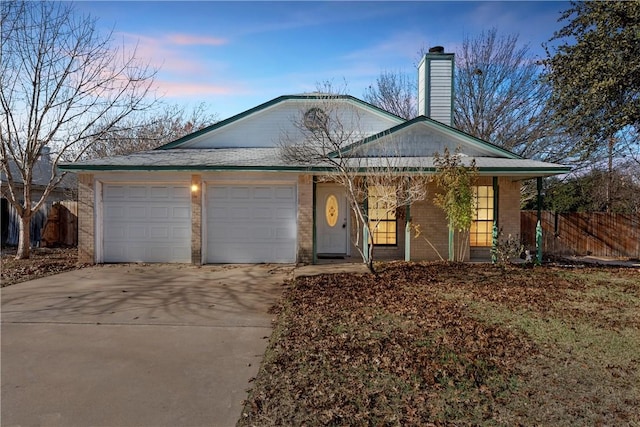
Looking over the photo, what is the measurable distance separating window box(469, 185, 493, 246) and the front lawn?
4206mm

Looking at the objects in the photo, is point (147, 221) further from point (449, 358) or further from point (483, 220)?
point (483, 220)

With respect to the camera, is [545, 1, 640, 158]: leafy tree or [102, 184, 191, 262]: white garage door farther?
[102, 184, 191, 262]: white garage door

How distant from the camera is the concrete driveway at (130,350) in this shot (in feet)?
11.5

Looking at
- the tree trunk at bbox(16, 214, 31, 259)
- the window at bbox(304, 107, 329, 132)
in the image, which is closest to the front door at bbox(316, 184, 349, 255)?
the window at bbox(304, 107, 329, 132)

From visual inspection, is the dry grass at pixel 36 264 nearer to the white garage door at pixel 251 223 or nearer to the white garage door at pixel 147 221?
the white garage door at pixel 147 221

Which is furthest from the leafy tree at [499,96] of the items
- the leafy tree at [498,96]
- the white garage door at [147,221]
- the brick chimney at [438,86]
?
the white garage door at [147,221]

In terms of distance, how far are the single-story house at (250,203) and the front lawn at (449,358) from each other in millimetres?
3678

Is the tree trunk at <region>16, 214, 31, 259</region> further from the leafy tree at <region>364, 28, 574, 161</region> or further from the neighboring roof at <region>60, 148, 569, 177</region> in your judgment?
the leafy tree at <region>364, 28, 574, 161</region>

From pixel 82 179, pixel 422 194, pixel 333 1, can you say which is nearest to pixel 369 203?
pixel 422 194

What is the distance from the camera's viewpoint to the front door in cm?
1320

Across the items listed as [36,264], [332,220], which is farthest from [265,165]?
[36,264]

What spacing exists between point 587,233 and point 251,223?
1326 centimetres

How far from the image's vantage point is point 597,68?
10031mm

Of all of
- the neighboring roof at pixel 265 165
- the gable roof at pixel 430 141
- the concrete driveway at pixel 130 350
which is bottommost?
the concrete driveway at pixel 130 350
